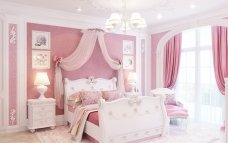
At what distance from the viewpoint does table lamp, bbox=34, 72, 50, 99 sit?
4.96m

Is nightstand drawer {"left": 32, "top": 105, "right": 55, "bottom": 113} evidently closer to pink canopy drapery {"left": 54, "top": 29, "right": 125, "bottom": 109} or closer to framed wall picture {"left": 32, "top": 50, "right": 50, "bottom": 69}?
pink canopy drapery {"left": 54, "top": 29, "right": 125, "bottom": 109}

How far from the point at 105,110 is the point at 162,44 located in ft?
12.4

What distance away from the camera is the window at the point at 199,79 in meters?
5.79

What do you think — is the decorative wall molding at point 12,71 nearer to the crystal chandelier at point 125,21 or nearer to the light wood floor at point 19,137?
the light wood floor at point 19,137

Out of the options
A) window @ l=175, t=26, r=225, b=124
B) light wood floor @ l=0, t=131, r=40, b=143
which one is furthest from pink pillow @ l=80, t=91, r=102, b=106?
window @ l=175, t=26, r=225, b=124

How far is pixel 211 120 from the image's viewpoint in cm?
588

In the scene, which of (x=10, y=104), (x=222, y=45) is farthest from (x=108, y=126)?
(x=222, y=45)

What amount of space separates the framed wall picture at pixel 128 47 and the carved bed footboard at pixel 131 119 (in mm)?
2483

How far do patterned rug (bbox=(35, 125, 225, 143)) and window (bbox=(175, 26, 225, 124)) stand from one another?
0.72 metres

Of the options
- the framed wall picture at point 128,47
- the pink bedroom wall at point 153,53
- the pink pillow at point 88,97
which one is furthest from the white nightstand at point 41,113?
the pink bedroom wall at point 153,53

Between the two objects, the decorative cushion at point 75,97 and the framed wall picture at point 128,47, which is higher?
the framed wall picture at point 128,47

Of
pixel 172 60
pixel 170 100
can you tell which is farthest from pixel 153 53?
pixel 170 100

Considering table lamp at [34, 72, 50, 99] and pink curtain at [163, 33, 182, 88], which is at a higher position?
pink curtain at [163, 33, 182, 88]

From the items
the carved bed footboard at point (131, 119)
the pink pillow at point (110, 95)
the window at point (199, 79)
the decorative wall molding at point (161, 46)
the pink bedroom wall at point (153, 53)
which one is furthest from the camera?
the pink bedroom wall at point (153, 53)
